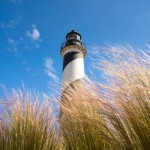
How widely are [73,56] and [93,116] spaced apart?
33.2ft

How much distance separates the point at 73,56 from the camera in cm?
1193

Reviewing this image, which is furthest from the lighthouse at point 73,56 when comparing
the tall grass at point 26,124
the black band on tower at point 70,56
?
the tall grass at point 26,124

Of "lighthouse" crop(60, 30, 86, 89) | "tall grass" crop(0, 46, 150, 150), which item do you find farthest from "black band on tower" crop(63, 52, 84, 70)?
"tall grass" crop(0, 46, 150, 150)

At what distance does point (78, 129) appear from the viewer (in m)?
1.89

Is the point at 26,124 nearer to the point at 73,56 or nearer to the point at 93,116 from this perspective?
the point at 93,116

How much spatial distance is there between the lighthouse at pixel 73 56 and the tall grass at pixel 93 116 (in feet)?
26.1

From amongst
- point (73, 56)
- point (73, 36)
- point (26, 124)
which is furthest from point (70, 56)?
point (26, 124)

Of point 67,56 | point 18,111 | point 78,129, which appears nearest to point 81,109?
point 78,129

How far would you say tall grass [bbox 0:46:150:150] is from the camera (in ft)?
4.64

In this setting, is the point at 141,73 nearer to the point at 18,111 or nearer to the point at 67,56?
the point at 18,111

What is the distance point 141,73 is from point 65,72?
31.4 feet

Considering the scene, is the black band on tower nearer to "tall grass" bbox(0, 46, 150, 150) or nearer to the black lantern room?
the black lantern room

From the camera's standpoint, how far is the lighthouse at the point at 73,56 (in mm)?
10727

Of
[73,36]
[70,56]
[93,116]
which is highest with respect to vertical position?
[73,36]
